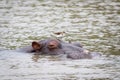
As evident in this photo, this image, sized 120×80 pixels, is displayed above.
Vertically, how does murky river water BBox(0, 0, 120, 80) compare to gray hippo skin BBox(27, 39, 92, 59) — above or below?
below

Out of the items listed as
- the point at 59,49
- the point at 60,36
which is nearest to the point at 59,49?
the point at 59,49

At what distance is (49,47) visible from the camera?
11.4 m

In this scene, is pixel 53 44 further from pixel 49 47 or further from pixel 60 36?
pixel 60 36

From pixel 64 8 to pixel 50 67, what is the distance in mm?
9309

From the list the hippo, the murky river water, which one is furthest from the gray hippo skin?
the murky river water

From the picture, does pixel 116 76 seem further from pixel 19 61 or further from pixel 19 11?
pixel 19 11

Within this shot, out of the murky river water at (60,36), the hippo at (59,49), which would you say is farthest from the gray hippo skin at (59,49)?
the murky river water at (60,36)

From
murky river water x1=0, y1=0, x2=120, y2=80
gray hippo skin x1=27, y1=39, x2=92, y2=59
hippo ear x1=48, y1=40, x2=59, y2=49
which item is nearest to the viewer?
murky river water x1=0, y1=0, x2=120, y2=80

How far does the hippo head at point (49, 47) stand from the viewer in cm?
1136

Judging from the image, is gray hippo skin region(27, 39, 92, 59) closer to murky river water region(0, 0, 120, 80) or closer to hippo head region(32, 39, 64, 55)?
hippo head region(32, 39, 64, 55)

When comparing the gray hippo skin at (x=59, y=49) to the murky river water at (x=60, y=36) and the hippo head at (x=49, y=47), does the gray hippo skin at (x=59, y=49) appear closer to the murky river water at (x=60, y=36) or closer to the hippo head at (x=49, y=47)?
the hippo head at (x=49, y=47)

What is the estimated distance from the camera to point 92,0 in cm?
2173

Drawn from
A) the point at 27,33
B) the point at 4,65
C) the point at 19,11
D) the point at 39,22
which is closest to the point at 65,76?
the point at 4,65

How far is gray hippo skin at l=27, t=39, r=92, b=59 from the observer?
11.0m
